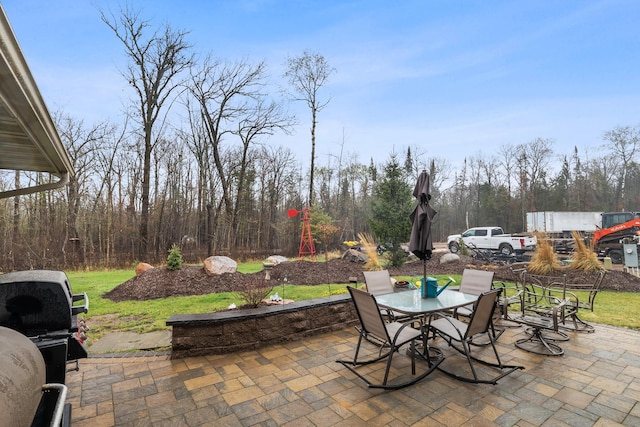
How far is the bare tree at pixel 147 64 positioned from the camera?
39.7 ft

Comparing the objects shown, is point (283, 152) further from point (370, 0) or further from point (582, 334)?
point (582, 334)

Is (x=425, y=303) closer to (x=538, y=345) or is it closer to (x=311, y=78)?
(x=538, y=345)

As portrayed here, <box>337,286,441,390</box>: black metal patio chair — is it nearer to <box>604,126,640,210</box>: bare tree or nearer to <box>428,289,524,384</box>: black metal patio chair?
<box>428,289,524,384</box>: black metal patio chair

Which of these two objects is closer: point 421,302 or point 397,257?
point 421,302

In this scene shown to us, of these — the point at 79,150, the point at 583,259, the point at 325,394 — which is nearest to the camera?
the point at 325,394

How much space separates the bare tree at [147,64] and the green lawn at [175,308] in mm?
6798

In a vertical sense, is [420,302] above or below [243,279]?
above

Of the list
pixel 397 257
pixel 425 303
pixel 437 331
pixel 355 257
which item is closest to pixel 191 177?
pixel 355 257

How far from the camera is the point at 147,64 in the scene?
494 inches

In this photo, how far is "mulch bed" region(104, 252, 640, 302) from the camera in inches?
257

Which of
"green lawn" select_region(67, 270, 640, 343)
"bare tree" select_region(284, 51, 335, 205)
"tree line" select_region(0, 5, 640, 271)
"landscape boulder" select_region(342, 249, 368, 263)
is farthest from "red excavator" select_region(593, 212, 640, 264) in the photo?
"bare tree" select_region(284, 51, 335, 205)

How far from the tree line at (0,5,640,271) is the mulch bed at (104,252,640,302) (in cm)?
202

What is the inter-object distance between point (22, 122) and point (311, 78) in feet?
51.8

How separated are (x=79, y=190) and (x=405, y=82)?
488 inches
